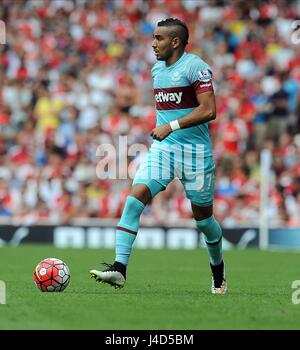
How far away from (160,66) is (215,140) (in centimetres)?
1167

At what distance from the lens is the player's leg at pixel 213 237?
1028 cm

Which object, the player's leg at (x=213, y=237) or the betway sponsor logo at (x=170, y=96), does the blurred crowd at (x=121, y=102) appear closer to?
the player's leg at (x=213, y=237)

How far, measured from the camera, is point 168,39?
33.6 ft

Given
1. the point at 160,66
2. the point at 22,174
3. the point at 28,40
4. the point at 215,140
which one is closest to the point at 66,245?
the point at 22,174

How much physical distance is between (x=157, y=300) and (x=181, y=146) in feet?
5.34

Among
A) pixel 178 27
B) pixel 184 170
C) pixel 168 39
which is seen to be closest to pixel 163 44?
pixel 168 39

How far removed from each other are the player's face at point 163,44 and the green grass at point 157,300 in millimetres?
2294

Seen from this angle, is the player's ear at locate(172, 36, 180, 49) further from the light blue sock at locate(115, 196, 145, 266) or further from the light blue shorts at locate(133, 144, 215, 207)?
the light blue sock at locate(115, 196, 145, 266)

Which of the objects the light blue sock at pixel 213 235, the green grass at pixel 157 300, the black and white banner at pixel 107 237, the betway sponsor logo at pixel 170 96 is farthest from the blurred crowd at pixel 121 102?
the betway sponsor logo at pixel 170 96

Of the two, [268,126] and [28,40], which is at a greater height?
[28,40]

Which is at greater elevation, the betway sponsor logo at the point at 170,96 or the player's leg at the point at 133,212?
the betway sponsor logo at the point at 170,96

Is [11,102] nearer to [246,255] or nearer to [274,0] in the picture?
[274,0]

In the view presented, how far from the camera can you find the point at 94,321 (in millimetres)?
7828

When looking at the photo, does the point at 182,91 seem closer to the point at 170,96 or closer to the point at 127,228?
the point at 170,96
